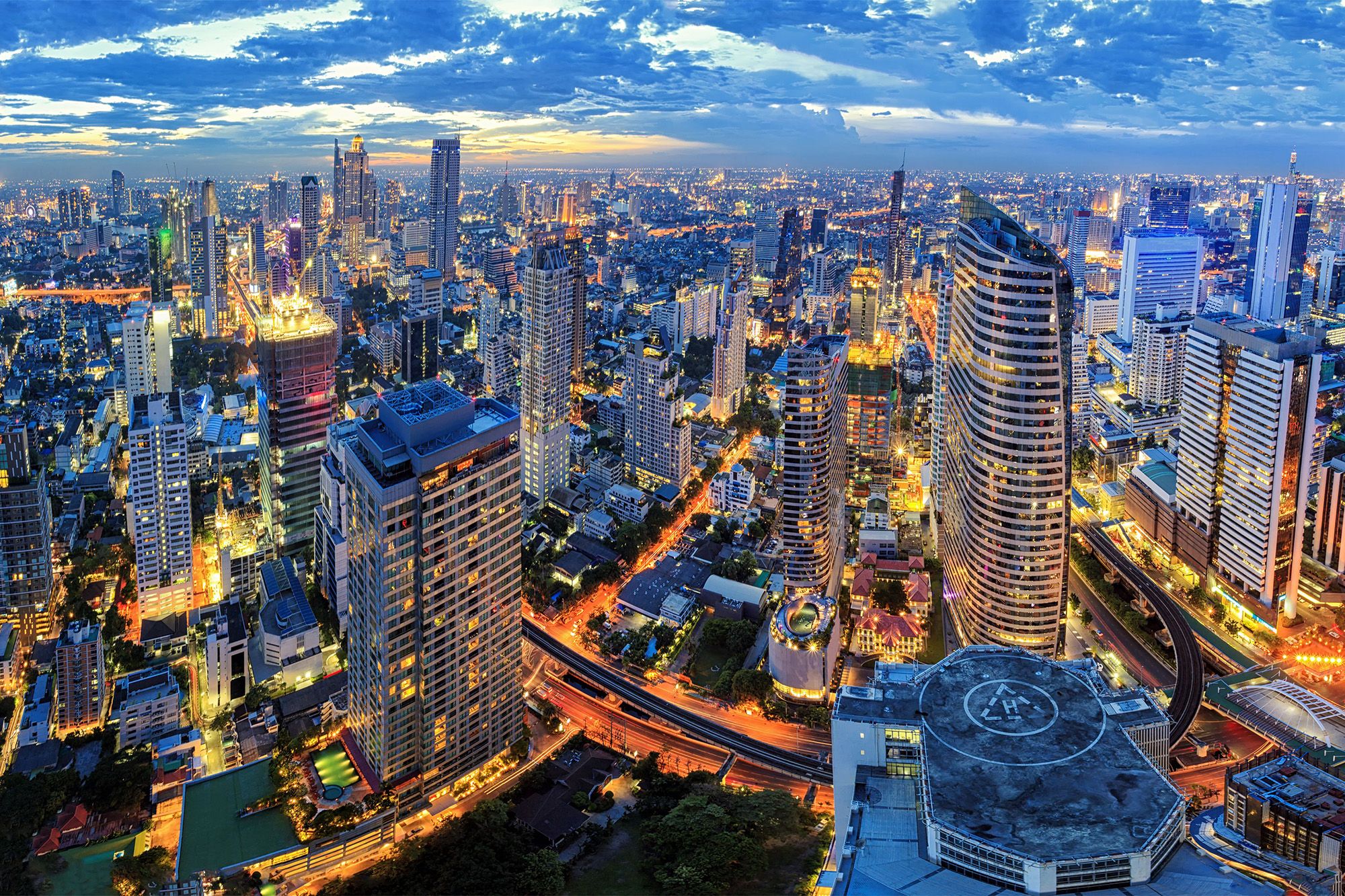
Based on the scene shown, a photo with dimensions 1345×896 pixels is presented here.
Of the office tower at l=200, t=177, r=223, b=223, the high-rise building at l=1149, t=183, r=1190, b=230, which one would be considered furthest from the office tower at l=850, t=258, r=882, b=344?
the office tower at l=200, t=177, r=223, b=223

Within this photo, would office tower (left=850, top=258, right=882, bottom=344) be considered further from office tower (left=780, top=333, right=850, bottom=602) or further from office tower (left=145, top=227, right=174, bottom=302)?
office tower (left=145, top=227, right=174, bottom=302)

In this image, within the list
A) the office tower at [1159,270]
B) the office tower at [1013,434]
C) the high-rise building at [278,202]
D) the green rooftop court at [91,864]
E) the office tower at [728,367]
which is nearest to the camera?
the green rooftop court at [91,864]

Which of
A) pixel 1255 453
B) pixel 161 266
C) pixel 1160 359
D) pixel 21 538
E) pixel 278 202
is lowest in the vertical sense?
pixel 21 538

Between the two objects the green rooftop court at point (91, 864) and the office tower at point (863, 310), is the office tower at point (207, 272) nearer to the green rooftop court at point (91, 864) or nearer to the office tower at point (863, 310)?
the office tower at point (863, 310)

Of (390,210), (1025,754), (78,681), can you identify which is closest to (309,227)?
(390,210)

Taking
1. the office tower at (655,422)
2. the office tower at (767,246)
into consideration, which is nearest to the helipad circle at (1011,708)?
the office tower at (655,422)

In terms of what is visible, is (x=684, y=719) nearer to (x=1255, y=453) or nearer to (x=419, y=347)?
(x=1255, y=453)

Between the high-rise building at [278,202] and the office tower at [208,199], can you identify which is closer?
the office tower at [208,199]
